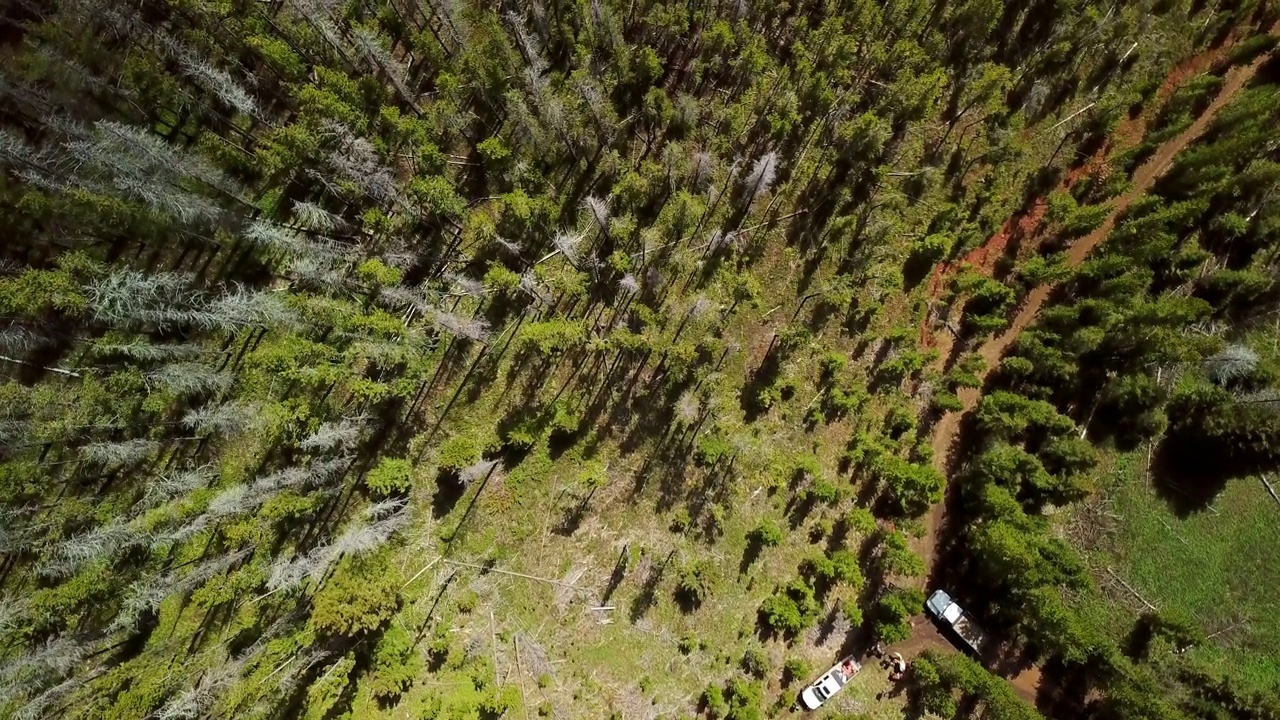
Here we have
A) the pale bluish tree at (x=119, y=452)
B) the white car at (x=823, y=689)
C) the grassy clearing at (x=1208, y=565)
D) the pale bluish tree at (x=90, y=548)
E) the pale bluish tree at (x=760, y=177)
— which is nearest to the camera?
the pale bluish tree at (x=90, y=548)

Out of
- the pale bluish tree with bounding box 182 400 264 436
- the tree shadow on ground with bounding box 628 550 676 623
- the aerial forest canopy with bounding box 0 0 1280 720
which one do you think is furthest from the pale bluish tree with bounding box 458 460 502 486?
the pale bluish tree with bounding box 182 400 264 436

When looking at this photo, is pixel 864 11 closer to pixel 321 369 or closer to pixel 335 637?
pixel 321 369

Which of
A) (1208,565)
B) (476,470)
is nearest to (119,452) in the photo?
(476,470)

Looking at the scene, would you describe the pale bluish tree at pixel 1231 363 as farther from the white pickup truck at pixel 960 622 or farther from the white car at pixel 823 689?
the white car at pixel 823 689

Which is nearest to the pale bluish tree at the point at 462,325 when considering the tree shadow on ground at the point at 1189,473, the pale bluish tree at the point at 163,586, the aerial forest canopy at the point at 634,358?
the aerial forest canopy at the point at 634,358

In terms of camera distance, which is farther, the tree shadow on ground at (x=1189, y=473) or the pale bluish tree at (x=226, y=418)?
the tree shadow on ground at (x=1189, y=473)

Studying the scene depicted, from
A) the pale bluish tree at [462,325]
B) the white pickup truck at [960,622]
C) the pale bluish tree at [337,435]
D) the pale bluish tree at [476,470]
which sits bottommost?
the pale bluish tree at [337,435]
